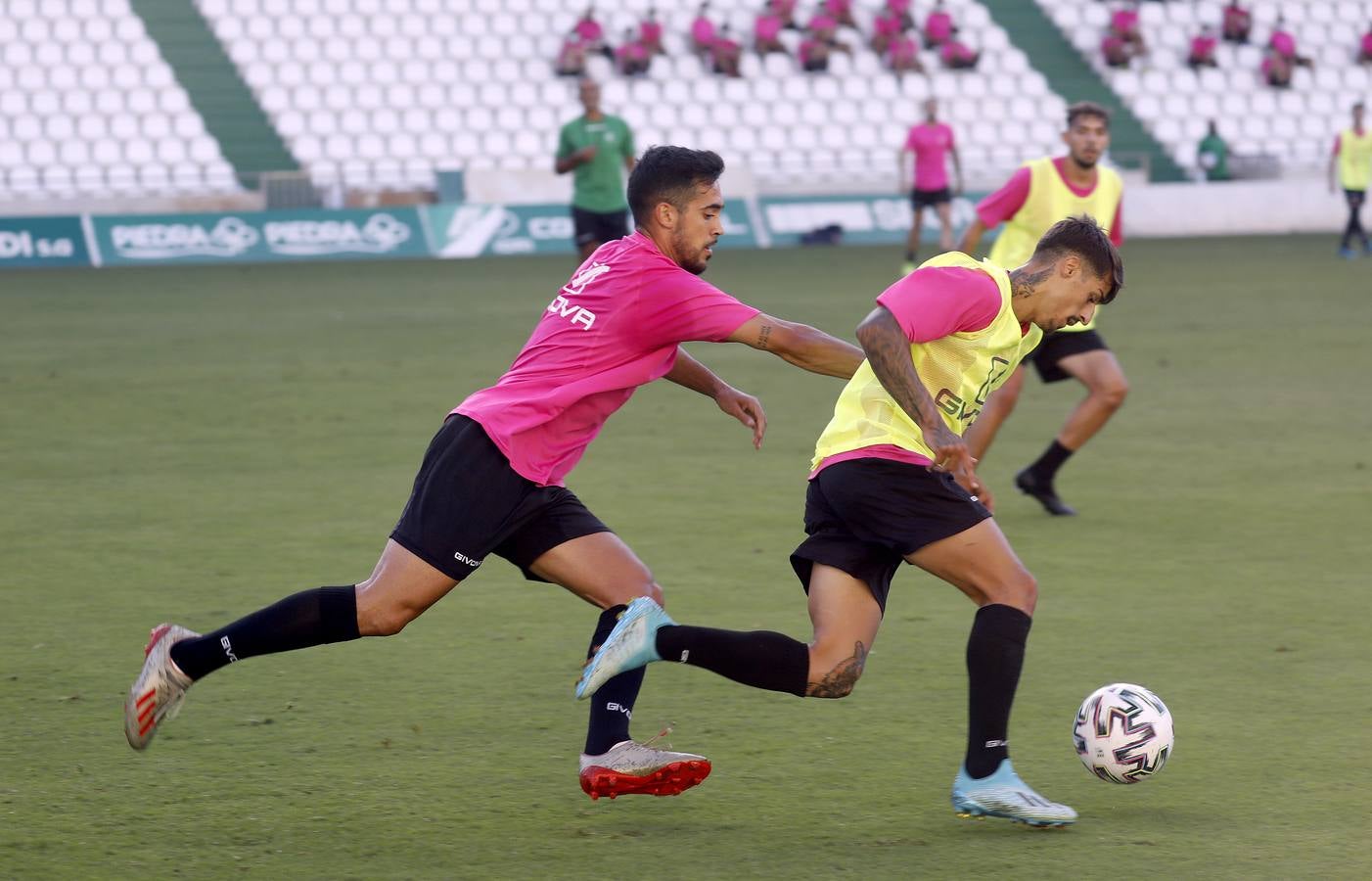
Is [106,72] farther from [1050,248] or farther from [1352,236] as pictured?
[1050,248]

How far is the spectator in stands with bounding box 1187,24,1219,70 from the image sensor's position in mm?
33938

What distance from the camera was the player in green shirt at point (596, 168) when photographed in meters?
16.9

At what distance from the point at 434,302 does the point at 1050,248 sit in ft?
47.5

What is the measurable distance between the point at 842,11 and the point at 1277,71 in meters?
8.46

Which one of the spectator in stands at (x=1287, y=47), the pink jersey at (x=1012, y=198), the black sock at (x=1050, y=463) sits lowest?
the spectator in stands at (x=1287, y=47)

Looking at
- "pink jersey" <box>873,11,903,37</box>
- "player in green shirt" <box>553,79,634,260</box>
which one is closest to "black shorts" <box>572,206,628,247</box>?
"player in green shirt" <box>553,79,634,260</box>

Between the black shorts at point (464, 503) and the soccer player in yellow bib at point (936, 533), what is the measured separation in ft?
1.31

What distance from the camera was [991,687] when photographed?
428 cm

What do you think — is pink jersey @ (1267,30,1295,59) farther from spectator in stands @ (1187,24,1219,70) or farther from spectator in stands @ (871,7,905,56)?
spectator in stands @ (871,7,905,56)

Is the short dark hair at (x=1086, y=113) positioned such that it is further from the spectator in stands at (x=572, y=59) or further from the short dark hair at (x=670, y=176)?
the spectator in stands at (x=572, y=59)

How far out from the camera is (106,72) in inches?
1140

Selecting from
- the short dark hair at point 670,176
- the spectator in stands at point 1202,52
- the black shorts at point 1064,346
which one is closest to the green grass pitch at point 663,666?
the black shorts at point 1064,346

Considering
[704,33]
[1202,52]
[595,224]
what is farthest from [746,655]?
[1202,52]

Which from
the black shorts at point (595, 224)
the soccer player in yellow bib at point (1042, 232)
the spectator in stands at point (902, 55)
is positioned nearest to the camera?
the soccer player in yellow bib at point (1042, 232)
